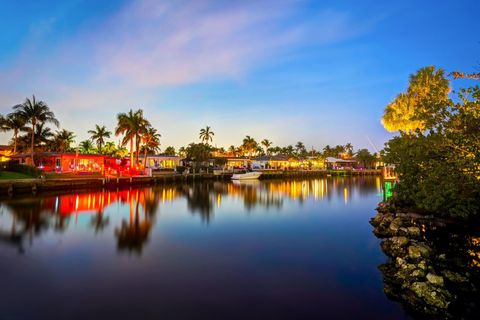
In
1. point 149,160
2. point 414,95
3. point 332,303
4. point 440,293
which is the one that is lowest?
point 332,303

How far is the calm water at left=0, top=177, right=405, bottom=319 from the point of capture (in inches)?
367

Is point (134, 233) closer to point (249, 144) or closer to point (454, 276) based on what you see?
point (454, 276)

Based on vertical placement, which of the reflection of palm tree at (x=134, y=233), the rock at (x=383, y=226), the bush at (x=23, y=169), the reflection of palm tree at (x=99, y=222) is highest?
the bush at (x=23, y=169)

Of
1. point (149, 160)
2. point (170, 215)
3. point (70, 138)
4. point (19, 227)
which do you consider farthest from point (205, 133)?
point (19, 227)

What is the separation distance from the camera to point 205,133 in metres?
97.2

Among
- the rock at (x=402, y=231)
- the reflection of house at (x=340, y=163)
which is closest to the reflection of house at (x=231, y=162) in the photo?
the reflection of house at (x=340, y=163)

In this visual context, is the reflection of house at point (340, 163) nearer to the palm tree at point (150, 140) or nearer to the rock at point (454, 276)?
the palm tree at point (150, 140)

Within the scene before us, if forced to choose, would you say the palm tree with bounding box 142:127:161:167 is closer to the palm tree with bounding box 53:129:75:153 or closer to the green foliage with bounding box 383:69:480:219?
the palm tree with bounding box 53:129:75:153

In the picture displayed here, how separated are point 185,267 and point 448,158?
12486 millimetres

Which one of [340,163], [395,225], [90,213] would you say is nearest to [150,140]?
[90,213]

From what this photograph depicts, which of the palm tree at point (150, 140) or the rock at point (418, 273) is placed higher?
the palm tree at point (150, 140)

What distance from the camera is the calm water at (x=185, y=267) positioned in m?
9.31

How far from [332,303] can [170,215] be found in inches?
756

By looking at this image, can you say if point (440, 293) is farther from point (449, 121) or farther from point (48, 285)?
point (48, 285)
